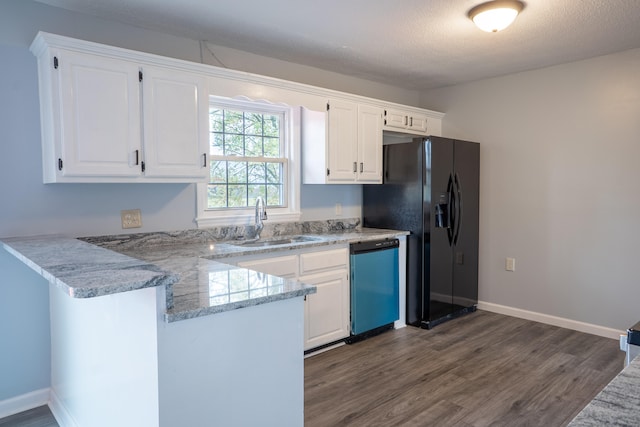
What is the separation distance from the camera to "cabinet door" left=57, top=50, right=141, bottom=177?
2.29 m

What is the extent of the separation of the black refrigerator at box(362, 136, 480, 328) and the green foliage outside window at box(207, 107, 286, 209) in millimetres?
1049

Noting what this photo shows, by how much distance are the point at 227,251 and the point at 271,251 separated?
0.32 meters

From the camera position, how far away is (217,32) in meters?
2.99

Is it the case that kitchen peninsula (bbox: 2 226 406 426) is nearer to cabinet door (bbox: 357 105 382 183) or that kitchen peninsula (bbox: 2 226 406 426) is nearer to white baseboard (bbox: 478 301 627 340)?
cabinet door (bbox: 357 105 382 183)

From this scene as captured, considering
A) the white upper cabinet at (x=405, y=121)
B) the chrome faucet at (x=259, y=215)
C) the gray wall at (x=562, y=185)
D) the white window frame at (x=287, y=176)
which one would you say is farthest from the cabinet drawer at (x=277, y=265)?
the gray wall at (x=562, y=185)

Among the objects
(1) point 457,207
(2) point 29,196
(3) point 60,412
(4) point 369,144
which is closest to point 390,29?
(4) point 369,144

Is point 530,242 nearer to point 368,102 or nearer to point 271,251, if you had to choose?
point 368,102

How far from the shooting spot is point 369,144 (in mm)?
3887

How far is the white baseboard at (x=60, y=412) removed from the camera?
220 centimetres

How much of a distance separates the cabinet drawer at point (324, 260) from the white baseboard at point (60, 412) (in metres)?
1.62

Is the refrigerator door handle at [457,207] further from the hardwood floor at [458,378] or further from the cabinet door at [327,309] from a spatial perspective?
the cabinet door at [327,309]

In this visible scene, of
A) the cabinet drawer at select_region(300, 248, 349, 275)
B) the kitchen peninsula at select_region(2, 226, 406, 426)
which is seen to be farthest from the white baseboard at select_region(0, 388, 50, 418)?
the cabinet drawer at select_region(300, 248, 349, 275)

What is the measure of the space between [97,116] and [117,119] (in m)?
0.10

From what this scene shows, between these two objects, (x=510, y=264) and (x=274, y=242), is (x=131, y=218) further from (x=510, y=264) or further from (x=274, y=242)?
(x=510, y=264)
